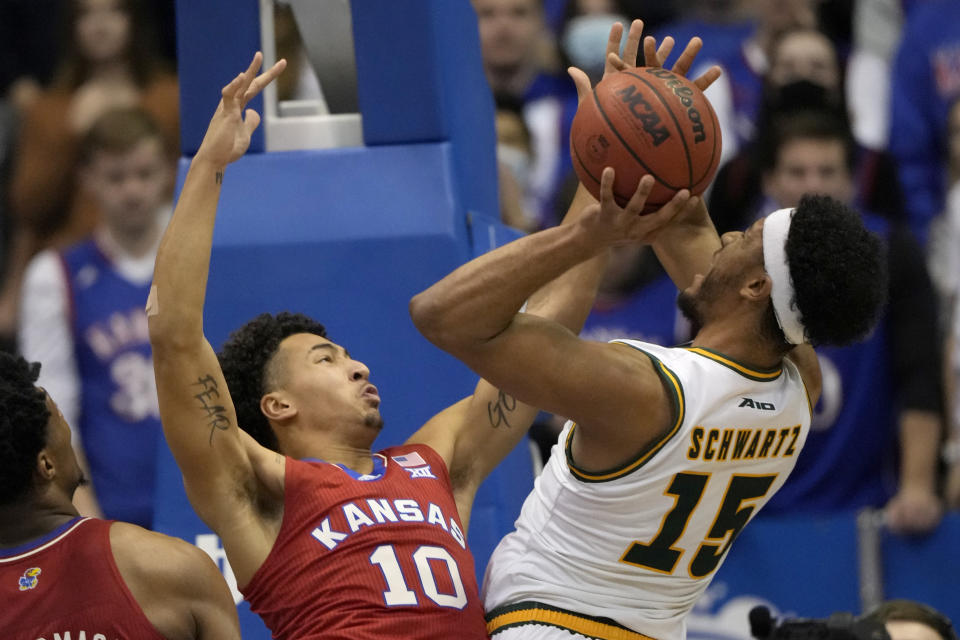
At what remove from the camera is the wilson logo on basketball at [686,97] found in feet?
11.1

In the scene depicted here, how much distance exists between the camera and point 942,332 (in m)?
6.72

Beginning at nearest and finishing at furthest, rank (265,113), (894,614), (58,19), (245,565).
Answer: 1. (245,565)
2. (894,614)
3. (265,113)
4. (58,19)

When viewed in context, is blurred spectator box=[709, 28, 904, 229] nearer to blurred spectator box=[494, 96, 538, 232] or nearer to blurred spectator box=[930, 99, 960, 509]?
blurred spectator box=[930, 99, 960, 509]

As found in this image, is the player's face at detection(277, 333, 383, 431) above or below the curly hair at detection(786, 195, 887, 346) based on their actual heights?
below

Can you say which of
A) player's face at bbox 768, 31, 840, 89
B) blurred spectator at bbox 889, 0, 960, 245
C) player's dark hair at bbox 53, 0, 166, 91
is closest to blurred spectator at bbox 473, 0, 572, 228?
player's face at bbox 768, 31, 840, 89

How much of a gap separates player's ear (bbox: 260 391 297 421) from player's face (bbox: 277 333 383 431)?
0.06ft

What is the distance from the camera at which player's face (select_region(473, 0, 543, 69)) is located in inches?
314

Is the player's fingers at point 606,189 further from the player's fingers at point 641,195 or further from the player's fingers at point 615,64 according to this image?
the player's fingers at point 615,64

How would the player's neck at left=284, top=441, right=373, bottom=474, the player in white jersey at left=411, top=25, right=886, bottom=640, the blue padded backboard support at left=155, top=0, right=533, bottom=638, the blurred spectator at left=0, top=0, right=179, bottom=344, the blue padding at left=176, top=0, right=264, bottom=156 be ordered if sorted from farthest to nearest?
the blurred spectator at left=0, top=0, right=179, bottom=344 < the blue padding at left=176, top=0, right=264, bottom=156 < the blue padded backboard support at left=155, top=0, right=533, bottom=638 < the player's neck at left=284, top=441, right=373, bottom=474 < the player in white jersey at left=411, top=25, right=886, bottom=640

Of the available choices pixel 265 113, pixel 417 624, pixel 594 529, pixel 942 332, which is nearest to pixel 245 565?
pixel 417 624

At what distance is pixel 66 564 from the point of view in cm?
339

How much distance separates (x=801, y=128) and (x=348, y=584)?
3860mm

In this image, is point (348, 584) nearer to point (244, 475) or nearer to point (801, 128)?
point (244, 475)

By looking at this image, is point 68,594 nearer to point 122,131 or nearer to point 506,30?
point 122,131
